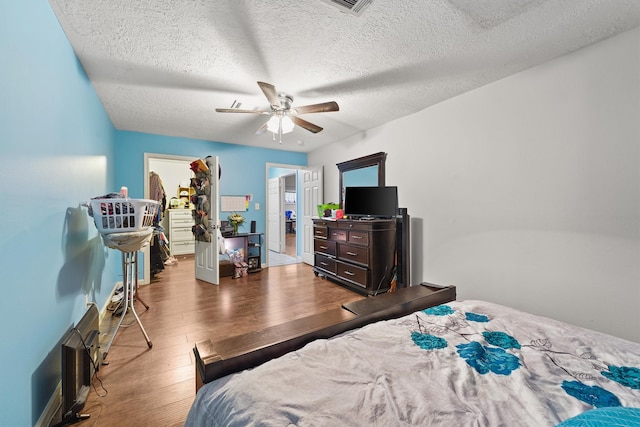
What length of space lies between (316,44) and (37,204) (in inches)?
80.2

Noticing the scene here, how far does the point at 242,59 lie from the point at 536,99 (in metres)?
2.63

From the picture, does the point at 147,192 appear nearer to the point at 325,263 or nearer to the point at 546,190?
the point at 325,263

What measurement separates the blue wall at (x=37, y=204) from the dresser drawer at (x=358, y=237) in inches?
113

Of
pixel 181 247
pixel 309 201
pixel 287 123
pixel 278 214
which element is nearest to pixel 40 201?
pixel 287 123

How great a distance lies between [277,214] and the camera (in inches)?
254

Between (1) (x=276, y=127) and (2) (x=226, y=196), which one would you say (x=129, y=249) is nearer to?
(1) (x=276, y=127)

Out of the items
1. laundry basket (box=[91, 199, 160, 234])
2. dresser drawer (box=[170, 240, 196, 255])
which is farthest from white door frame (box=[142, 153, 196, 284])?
dresser drawer (box=[170, 240, 196, 255])

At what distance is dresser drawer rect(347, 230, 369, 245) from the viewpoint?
10.8 feet

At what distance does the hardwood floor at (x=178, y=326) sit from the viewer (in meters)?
1.46

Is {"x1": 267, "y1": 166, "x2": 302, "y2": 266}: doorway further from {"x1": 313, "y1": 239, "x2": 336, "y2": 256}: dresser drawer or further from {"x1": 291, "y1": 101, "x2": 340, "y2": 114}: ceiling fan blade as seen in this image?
{"x1": 291, "y1": 101, "x2": 340, "y2": 114}: ceiling fan blade

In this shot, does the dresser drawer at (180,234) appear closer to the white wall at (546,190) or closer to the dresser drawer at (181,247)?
the dresser drawer at (181,247)

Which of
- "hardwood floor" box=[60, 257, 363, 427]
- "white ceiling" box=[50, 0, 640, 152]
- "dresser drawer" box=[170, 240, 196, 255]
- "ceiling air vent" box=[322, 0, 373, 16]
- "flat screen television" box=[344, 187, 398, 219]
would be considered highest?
"white ceiling" box=[50, 0, 640, 152]

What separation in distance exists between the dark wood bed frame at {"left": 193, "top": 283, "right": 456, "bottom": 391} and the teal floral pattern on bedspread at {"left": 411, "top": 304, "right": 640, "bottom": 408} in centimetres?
18

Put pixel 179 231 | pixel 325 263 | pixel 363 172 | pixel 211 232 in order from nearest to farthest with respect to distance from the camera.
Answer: pixel 211 232, pixel 325 263, pixel 363 172, pixel 179 231
